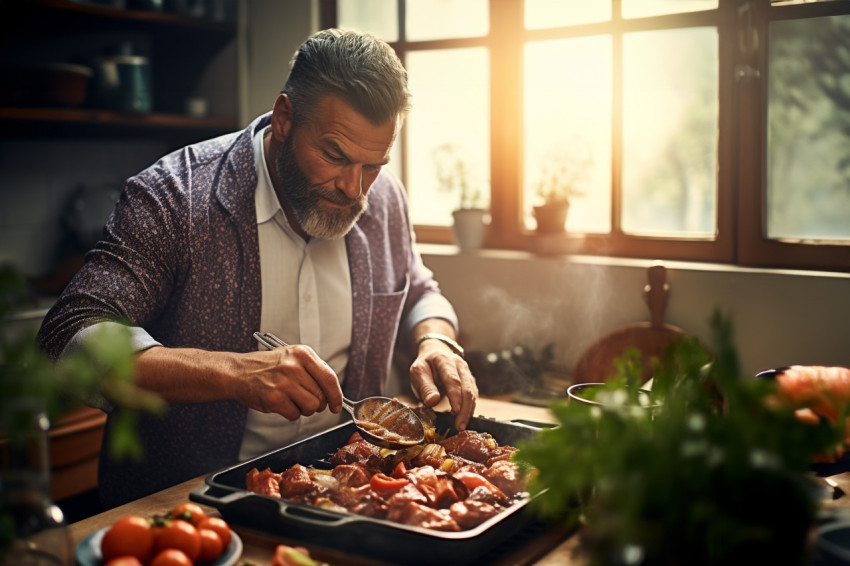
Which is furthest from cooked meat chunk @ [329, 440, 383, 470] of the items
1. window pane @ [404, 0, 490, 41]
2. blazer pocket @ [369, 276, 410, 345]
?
window pane @ [404, 0, 490, 41]

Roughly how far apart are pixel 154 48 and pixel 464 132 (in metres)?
1.58

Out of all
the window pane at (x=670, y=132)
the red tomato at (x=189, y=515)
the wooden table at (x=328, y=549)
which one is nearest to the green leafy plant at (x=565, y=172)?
the window pane at (x=670, y=132)

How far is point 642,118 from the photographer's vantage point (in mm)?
2883

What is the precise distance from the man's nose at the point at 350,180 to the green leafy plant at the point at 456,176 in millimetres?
1352

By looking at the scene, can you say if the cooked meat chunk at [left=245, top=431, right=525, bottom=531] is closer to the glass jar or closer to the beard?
the glass jar

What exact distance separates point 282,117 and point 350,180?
0.77 feet

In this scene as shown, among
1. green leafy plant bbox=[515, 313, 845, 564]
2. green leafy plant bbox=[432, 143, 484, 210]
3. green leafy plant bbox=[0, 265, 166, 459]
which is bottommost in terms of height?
green leafy plant bbox=[515, 313, 845, 564]

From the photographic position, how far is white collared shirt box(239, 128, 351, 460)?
195 centimetres

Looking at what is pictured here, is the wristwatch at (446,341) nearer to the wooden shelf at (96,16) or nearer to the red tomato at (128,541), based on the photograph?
the red tomato at (128,541)

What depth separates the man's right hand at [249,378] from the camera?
1.47 metres

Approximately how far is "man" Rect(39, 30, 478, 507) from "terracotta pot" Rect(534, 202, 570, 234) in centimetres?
98

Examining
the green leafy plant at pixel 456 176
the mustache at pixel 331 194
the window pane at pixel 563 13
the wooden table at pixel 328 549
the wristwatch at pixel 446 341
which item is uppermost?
the window pane at pixel 563 13

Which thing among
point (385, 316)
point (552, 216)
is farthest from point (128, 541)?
point (552, 216)

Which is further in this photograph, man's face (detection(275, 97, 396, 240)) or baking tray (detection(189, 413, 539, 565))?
man's face (detection(275, 97, 396, 240))
